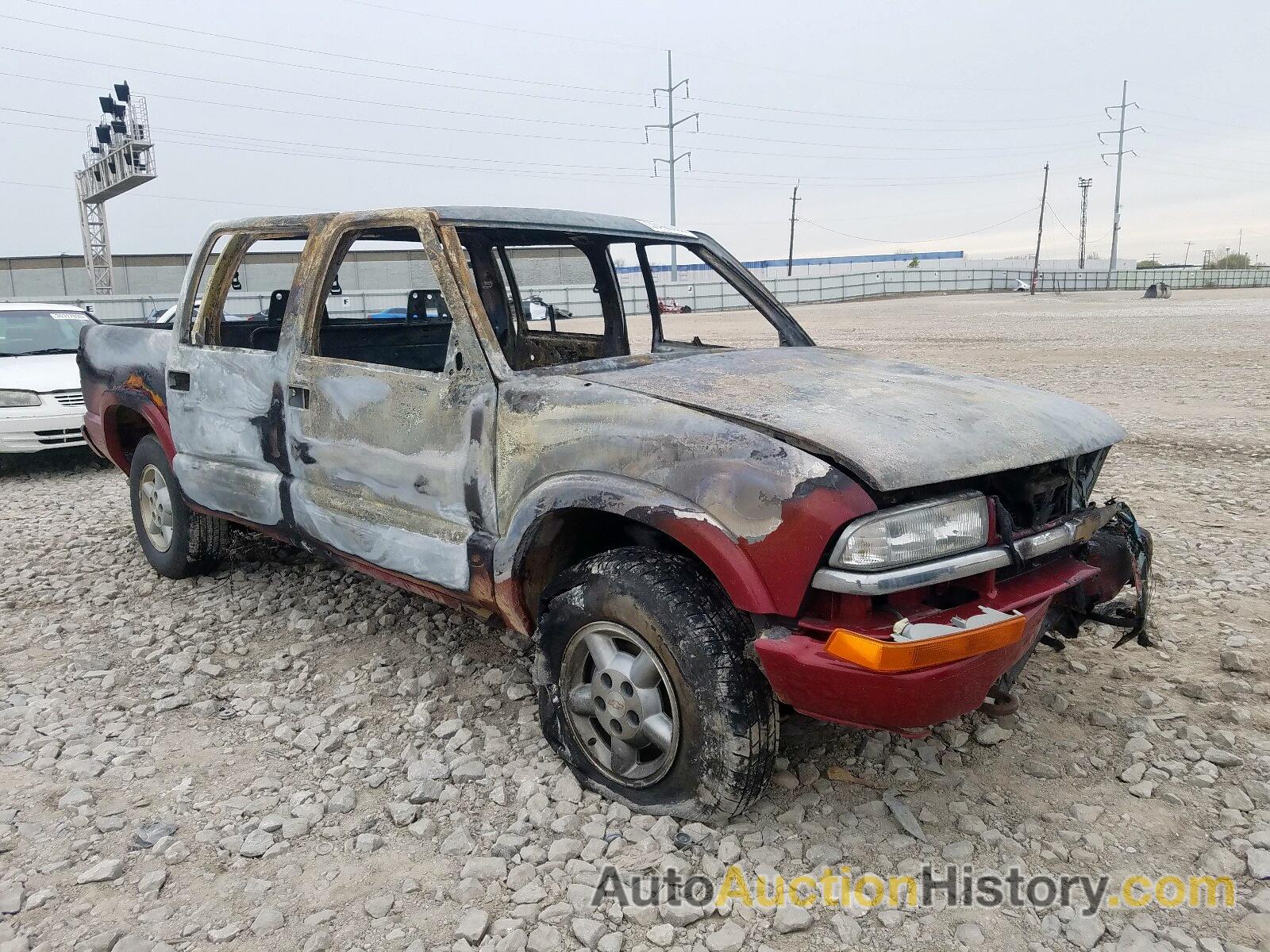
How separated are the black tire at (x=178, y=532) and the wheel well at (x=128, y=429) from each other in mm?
165

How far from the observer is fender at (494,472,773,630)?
2291 mm

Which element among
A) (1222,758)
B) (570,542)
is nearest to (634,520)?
(570,542)

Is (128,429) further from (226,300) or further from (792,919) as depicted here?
(792,919)

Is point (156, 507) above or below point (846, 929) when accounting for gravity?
above

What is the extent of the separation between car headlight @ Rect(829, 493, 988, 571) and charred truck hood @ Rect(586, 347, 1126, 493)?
0.24 feet

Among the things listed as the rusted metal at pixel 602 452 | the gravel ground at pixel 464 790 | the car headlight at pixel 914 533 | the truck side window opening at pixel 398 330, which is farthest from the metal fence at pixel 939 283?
the car headlight at pixel 914 533

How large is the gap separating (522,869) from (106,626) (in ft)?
9.40

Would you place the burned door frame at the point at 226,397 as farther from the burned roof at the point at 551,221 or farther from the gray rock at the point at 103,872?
the gray rock at the point at 103,872

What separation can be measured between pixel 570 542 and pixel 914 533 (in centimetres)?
114

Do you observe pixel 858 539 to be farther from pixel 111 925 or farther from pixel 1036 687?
pixel 111 925

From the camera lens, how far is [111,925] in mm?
2275

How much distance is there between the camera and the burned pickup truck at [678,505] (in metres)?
2.23

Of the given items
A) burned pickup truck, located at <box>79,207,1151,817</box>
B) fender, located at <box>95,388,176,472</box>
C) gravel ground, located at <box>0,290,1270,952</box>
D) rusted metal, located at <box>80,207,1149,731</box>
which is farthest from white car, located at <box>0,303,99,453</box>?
burned pickup truck, located at <box>79,207,1151,817</box>

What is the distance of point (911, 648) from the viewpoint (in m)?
2.11
